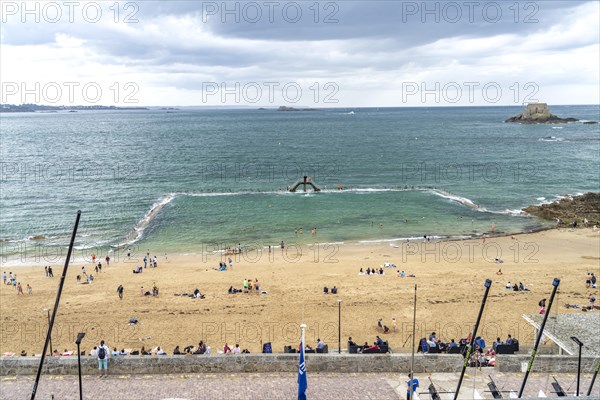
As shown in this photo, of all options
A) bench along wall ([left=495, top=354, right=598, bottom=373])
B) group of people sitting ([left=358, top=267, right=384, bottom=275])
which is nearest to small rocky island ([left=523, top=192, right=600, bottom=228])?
group of people sitting ([left=358, top=267, right=384, bottom=275])

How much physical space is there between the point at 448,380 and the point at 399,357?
188 centimetres

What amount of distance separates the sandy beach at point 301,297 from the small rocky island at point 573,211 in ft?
27.9

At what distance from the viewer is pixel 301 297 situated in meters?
32.1

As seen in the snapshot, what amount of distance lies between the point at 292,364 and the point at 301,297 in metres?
13.5

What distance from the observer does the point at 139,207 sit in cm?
6216

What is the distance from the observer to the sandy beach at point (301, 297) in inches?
1043

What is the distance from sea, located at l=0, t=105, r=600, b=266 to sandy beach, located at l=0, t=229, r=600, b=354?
5251mm

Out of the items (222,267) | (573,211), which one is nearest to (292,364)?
(222,267)

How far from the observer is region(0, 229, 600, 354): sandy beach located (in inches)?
1043

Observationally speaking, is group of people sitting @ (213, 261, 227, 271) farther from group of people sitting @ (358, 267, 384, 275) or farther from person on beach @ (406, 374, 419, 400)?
person on beach @ (406, 374, 419, 400)

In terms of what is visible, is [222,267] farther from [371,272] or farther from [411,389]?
[411,389]

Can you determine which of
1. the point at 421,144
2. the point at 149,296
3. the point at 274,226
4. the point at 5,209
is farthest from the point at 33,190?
the point at 421,144

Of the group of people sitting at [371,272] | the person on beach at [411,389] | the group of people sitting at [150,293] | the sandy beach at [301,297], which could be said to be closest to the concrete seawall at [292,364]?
the person on beach at [411,389]

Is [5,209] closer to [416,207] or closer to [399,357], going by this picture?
[416,207]
